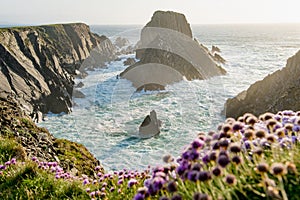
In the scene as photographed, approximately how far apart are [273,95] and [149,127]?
978cm

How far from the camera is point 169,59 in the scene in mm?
51094

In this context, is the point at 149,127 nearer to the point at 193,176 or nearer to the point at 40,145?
the point at 40,145

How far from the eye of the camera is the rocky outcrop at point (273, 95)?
68.7ft

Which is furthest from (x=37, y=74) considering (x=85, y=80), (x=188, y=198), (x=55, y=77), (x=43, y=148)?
(x=188, y=198)

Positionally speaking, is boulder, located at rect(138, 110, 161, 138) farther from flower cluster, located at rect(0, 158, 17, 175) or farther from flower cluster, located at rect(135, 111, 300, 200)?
flower cluster, located at rect(135, 111, 300, 200)

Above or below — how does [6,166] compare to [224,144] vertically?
below

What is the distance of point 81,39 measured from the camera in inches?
2574

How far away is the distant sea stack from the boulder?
1433cm

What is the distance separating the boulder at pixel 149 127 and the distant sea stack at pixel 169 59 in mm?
14326

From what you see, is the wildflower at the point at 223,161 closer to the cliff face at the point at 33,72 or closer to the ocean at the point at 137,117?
the ocean at the point at 137,117

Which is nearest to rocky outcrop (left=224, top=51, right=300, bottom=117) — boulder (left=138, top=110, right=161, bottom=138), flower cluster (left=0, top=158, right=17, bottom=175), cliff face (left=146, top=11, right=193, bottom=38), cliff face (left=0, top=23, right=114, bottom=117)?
boulder (left=138, top=110, right=161, bottom=138)

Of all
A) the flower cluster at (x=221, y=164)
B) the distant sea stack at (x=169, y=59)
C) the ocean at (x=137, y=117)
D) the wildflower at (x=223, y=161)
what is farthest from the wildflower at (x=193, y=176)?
the distant sea stack at (x=169, y=59)

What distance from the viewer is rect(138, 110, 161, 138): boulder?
75.3 ft

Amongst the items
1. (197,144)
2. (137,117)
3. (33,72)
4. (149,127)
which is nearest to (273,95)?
(149,127)
